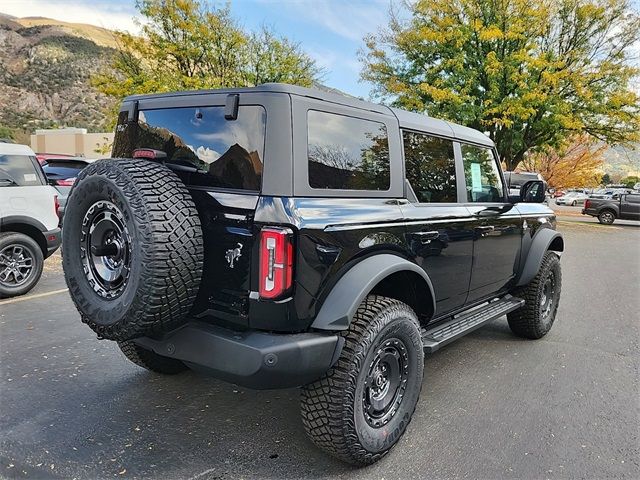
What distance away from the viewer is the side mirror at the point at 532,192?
4.34 metres

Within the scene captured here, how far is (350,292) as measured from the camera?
7.78ft

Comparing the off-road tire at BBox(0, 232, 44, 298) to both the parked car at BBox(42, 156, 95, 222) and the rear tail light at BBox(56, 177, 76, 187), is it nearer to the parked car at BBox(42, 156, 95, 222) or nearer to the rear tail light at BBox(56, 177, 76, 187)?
the parked car at BBox(42, 156, 95, 222)

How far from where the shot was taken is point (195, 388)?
339 cm

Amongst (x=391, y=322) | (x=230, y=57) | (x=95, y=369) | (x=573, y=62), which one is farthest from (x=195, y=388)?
(x=573, y=62)

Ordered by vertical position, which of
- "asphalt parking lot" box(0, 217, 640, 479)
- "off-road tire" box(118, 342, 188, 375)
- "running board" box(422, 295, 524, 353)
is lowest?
"asphalt parking lot" box(0, 217, 640, 479)

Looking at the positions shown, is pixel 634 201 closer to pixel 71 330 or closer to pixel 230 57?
pixel 230 57

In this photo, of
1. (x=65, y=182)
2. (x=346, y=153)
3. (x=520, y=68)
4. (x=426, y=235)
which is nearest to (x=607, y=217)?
(x=520, y=68)

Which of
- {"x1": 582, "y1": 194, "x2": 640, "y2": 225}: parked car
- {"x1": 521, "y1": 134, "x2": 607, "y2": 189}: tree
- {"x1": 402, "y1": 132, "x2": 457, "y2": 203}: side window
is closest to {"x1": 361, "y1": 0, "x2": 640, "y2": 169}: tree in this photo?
{"x1": 582, "y1": 194, "x2": 640, "y2": 225}: parked car

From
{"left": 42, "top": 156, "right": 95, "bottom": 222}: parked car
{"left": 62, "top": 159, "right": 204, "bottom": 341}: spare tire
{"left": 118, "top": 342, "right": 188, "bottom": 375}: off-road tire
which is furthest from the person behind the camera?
{"left": 42, "top": 156, "right": 95, "bottom": 222}: parked car

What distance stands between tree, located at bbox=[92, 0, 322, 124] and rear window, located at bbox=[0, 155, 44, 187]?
36.6ft

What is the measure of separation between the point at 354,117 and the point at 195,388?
87.7 inches

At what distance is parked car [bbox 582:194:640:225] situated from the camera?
2100 cm

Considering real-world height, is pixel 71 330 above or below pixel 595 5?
below

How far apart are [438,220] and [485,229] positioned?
77 cm
